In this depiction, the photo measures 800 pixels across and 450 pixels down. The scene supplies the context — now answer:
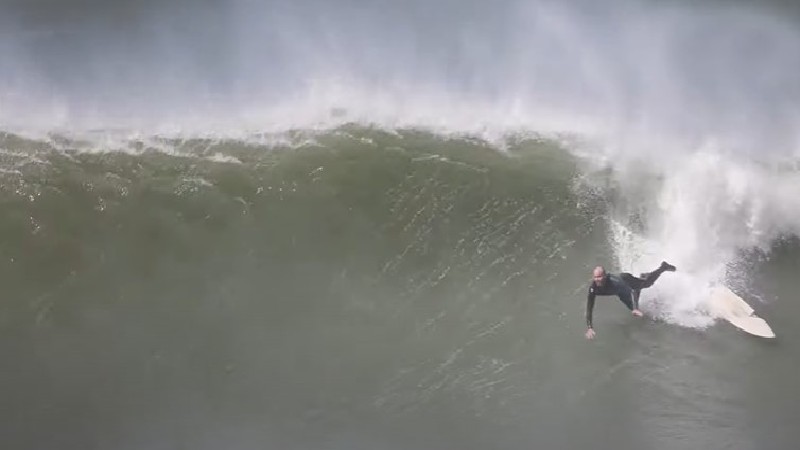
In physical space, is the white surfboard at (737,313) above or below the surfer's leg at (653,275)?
below

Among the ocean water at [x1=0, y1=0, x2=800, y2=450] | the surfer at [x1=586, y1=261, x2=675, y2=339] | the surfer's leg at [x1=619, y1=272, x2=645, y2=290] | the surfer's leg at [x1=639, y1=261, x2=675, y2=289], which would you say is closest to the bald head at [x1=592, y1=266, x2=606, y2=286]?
the surfer at [x1=586, y1=261, x2=675, y2=339]

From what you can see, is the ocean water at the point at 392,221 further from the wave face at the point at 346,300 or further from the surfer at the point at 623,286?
the surfer at the point at 623,286

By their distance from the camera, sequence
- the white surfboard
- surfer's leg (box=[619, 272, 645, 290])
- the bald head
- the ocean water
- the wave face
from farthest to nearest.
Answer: the white surfboard, surfer's leg (box=[619, 272, 645, 290]), the ocean water, the wave face, the bald head

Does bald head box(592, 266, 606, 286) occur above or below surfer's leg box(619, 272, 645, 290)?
above

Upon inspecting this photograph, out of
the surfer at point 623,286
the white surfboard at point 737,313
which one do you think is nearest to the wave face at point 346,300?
the white surfboard at point 737,313

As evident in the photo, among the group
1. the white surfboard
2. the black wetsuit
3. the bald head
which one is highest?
the bald head

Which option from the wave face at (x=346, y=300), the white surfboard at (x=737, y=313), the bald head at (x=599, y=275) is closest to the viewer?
the bald head at (x=599, y=275)

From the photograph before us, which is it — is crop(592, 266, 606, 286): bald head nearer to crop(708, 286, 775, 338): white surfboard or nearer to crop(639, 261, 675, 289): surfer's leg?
crop(639, 261, 675, 289): surfer's leg
